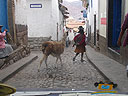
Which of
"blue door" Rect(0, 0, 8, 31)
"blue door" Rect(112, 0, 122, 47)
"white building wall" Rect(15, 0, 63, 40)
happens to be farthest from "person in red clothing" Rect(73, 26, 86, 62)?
"white building wall" Rect(15, 0, 63, 40)

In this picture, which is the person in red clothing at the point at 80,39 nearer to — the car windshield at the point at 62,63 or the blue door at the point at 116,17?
the car windshield at the point at 62,63

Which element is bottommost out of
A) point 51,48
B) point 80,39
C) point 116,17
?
point 51,48

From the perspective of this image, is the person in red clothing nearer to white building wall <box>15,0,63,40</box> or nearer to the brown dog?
the brown dog

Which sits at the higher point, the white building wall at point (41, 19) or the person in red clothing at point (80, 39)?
the white building wall at point (41, 19)

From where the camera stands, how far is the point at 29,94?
2.36m

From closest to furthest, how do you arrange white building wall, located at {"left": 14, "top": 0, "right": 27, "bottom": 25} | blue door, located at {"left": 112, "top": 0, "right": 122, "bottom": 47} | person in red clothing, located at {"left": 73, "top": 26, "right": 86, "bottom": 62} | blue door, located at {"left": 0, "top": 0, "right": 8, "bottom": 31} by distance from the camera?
blue door, located at {"left": 0, "top": 0, "right": 8, "bottom": 31} → person in red clothing, located at {"left": 73, "top": 26, "right": 86, "bottom": 62} → white building wall, located at {"left": 14, "top": 0, "right": 27, "bottom": 25} → blue door, located at {"left": 112, "top": 0, "right": 122, "bottom": 47}

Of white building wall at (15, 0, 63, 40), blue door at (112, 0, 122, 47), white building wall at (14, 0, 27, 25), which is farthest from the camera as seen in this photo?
white building wall at (15, 0, 63, 40)

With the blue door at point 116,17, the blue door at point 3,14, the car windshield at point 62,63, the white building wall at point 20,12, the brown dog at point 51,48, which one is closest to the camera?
the car windshield at point 62,63

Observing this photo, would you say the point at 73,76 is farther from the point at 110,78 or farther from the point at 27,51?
the point at 27,51

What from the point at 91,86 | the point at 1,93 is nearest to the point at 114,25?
the point at 91,86

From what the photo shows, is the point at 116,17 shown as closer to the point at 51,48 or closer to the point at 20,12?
the point at 51,48

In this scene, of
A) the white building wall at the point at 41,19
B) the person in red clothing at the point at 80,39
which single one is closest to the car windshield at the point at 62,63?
the person in red clothing at the point at 80,39

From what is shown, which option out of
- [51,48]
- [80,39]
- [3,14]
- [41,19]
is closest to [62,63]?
[80,39]

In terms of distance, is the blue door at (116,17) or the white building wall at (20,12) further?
the blue door at (116,17)
